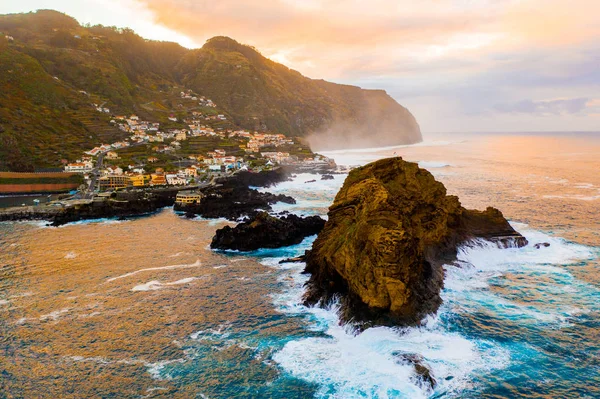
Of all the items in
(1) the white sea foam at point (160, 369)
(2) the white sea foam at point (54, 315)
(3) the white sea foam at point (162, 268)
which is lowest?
(1) the white sea foam at point (160, 369)

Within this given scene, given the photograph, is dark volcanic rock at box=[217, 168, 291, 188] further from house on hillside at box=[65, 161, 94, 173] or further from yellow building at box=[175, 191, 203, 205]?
house on hillside at box=[65, 161, 94, 173]

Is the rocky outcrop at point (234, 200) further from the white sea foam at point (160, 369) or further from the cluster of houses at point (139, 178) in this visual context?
the white sea foam at point (160, 369)

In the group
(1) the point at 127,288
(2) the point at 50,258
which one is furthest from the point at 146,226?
(1) the point at 127,288

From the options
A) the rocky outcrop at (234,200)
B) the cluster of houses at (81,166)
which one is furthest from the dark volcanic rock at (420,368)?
the cluster of houses at (81,166)

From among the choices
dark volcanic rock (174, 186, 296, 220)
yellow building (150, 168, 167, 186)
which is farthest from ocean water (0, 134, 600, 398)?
yellow building (150, 168, 167, 186)

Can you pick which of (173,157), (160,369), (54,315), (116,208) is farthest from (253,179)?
(160,369)

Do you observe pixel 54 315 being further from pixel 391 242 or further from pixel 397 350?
pixel 391 242
